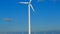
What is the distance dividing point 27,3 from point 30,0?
4.23ft

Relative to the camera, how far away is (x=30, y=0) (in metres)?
34.8

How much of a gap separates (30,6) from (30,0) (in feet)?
3.86

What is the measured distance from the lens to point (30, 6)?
3550cm

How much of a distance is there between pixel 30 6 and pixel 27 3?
2.61 ft

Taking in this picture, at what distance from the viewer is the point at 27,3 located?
3588 cm
